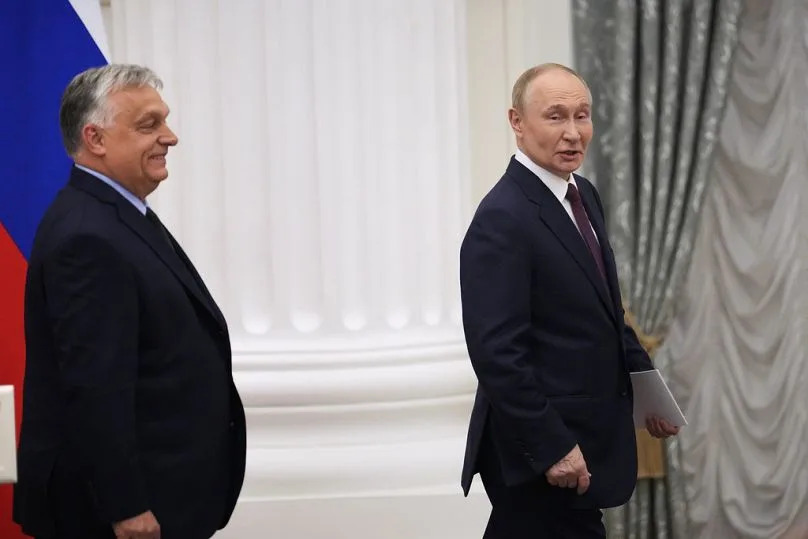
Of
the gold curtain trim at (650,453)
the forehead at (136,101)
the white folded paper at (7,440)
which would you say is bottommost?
the gold curtain trim at (650,453)

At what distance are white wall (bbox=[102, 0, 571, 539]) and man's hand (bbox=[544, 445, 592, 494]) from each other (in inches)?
43.2

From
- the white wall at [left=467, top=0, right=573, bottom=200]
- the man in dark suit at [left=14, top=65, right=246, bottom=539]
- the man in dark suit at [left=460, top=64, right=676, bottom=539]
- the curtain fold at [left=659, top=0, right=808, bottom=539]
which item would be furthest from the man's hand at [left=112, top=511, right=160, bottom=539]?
the curtain fold at [left=659, top=0, right=808, bottom=539]

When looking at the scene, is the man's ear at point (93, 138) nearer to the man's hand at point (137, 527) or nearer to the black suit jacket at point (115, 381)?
the black suit jacket at point (115, 381)

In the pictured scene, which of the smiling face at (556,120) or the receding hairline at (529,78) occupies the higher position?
the receding hairline at (529,78)

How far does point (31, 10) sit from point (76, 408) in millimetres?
1489

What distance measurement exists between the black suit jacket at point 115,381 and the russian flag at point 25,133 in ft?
2.76

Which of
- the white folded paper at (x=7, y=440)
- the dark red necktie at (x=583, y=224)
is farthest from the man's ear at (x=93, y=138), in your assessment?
the dark red necktie at (x=583, y=224)

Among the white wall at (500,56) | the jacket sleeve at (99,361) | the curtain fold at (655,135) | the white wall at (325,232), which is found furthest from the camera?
the white wall at (500,56)

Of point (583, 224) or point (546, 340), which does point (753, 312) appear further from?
point (546, 340)

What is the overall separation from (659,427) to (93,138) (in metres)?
1.41

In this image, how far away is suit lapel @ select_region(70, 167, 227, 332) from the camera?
7.45 ft

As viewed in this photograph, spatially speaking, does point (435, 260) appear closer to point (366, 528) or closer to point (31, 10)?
point (366, 528)

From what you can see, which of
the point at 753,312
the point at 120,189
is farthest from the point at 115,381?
the point at 753,312

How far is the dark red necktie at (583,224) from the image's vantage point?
2.56 meters
